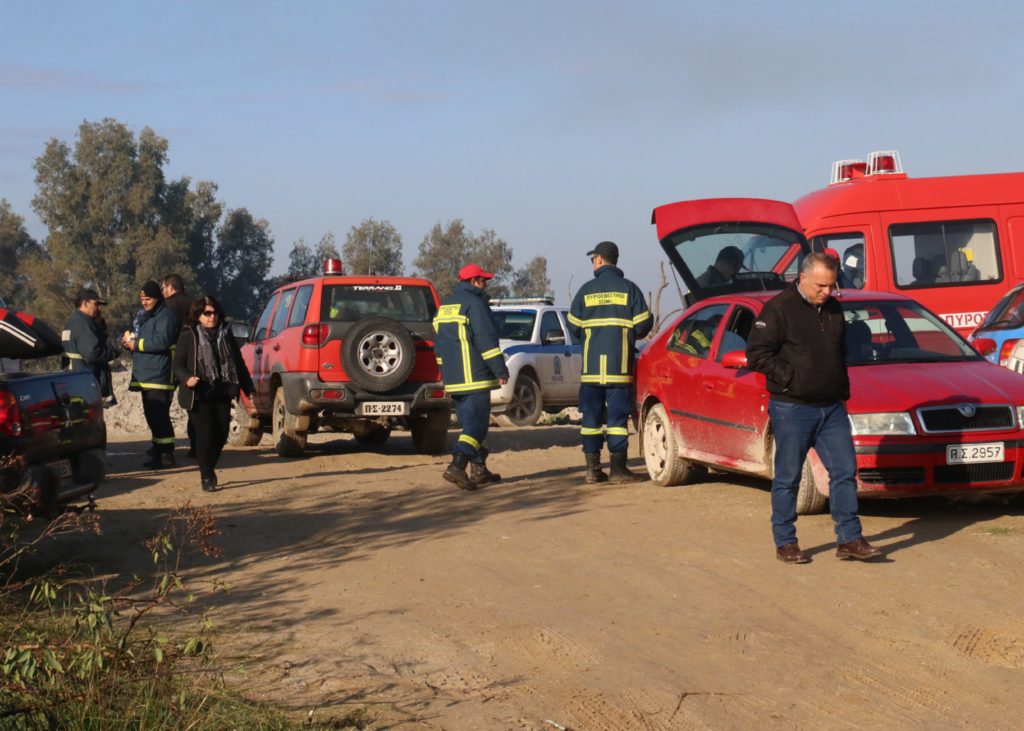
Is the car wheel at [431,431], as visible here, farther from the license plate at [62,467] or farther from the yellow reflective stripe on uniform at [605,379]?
→ the license plate at [62,467]

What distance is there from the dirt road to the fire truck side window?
5877mm

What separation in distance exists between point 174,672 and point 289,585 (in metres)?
2.71

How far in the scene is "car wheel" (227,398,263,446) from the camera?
50.4 ft

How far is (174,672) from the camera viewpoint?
4.43 meters

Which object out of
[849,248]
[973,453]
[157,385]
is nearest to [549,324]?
[849,248]

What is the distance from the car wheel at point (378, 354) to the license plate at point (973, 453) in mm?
6096

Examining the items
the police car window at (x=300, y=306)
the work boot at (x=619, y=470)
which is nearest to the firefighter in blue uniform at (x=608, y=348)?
the work boot at (x=619, y=470)

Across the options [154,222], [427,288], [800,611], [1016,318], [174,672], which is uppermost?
[154,222]

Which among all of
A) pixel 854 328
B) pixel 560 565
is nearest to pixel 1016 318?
pixel 854 328

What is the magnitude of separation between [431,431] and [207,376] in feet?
12.3

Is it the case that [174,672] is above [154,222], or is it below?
below

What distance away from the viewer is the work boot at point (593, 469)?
1111 centimetres

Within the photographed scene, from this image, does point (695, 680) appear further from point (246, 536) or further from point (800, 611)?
point (246, 536)

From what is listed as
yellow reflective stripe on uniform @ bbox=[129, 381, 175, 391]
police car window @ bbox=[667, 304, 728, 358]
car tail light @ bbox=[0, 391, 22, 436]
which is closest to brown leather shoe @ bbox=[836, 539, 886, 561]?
police car window @ bbox=[667, 304, 728, 358]
